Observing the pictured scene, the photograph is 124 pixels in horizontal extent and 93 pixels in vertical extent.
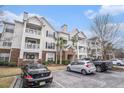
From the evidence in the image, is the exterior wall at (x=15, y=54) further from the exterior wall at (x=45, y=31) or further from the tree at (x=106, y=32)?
the tree at (x=106, y=32)

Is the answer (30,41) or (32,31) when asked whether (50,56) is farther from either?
(32,31)

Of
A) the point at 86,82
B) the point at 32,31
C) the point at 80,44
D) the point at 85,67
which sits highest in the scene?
the point at 32,31

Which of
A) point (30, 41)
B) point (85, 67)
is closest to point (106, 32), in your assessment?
point (85, 67)

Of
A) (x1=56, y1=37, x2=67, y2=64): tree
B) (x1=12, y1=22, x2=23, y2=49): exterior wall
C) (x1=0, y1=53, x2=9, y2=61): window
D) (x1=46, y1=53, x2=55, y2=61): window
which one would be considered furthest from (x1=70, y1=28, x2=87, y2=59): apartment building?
(x1=0, y1=53, x2=9, y2=61): window

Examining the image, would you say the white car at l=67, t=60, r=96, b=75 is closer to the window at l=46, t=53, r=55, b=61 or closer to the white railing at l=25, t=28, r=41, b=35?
the window at l=46, t=53, r=55, b=61

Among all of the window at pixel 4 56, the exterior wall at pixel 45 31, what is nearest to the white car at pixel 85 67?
the exterior wall at pixel 45 31

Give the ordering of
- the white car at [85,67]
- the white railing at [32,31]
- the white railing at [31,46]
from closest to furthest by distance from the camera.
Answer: the white car at [85,67] < the white railing at [31,46] < the white railing at [32,31]

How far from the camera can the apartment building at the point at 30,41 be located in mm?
16469

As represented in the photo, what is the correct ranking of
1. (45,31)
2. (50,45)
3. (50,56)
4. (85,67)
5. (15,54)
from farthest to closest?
(50,45) < (50,56) < (45,31) < (15,54) < (85,67)

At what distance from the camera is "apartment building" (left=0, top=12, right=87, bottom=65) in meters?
16.5

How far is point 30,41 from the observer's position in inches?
757

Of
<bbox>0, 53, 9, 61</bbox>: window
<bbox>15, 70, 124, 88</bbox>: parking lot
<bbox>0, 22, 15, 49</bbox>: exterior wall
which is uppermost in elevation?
<bbox>0, 22, 15, 49</bbox>: exterior wall

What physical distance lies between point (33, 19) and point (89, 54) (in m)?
19.2
